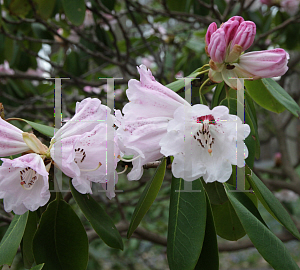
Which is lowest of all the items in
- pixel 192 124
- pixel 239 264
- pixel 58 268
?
pixel 239 264

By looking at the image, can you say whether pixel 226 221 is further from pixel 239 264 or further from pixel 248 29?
pixel 239 264

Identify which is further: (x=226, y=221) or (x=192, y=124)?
(x=226, y=221)

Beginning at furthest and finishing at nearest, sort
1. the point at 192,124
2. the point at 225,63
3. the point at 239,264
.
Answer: the point at 239,264 < the point at 225,63 < the point at 192,124

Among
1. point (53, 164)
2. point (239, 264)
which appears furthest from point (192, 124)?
point (239, 264)

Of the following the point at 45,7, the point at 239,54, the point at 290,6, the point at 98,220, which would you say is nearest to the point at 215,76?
the point at 239,54

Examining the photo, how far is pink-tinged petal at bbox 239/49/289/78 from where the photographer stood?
2.10ft

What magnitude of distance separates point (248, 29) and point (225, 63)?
8cm

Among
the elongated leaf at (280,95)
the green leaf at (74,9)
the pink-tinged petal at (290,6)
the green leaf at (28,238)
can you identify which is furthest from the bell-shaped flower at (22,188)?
the pink-tinged petal at (290,6)

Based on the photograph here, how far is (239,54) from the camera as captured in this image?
660 mm

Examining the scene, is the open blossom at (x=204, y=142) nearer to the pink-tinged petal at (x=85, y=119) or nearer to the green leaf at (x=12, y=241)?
the pink-tinged petal at (x=85, y=119)

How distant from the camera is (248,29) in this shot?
634 millimetres

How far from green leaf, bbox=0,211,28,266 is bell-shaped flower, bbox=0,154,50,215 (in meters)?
0.05

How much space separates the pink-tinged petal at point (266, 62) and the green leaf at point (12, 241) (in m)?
0.58

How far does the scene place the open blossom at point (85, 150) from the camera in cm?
59
